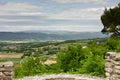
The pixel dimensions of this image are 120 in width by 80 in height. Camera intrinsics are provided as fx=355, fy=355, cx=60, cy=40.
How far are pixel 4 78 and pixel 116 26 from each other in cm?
2980

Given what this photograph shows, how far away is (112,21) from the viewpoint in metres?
41.2

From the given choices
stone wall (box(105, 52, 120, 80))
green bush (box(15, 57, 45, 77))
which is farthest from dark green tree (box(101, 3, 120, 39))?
stone wall (box(105, 52, 120, 80))

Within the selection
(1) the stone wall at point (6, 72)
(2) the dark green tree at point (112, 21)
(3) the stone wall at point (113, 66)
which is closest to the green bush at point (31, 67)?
(3) the stone wall at point (113, 66)

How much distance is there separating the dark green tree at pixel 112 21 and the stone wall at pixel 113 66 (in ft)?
87.3

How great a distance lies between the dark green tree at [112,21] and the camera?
4047cm

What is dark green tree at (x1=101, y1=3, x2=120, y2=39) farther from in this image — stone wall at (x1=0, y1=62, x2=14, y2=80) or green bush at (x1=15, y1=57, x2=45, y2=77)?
stone wall at (x1=0, y1=62, x2=14, y2=80)

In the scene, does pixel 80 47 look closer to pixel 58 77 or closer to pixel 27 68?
pixel 27 68

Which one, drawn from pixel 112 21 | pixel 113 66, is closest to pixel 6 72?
pixel 113 66

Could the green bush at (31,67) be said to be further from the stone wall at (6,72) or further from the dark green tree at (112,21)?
the dark green tree at (112,21)

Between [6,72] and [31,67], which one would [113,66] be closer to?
[6,72]

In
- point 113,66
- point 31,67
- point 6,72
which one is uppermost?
point 6,72

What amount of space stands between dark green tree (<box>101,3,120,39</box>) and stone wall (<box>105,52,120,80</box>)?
26.6 meters

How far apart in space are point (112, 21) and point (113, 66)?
2838 centimetres

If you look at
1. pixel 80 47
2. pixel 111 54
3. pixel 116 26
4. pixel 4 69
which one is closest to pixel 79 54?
pixel 80 47
